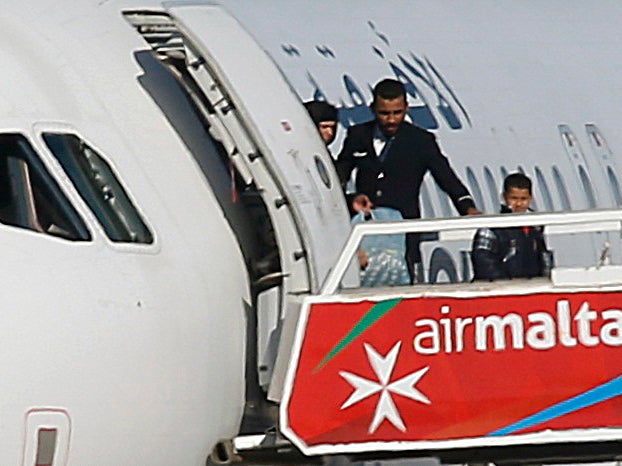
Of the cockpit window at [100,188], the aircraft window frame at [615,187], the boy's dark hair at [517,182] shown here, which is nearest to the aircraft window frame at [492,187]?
the boy's dark hair at [517,182]

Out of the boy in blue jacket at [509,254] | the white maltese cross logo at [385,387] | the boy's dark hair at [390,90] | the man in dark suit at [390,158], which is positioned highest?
the boy's dark hair at [390,90]

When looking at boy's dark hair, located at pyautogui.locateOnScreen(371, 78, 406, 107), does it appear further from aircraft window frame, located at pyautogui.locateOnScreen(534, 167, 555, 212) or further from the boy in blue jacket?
aircraft window frame, located at pyautogui.locateOnScreen(534, 167, 555, 212)

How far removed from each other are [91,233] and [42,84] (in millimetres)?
823

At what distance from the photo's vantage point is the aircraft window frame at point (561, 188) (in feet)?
44.8

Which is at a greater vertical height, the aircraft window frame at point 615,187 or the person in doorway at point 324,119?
the person in doorway at point 324,119

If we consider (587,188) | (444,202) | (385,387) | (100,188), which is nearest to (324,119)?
(444,202)

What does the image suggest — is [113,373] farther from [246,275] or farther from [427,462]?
[427,462]

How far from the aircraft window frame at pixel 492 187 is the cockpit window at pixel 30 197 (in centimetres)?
386

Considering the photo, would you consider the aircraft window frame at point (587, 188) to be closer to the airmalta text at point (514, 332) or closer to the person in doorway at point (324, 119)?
the person in doorway at point (324, 119)

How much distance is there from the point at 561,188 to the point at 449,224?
4.14 m

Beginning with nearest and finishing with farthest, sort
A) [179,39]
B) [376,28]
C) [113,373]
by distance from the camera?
[113,373] → [179,39] → [376,28]

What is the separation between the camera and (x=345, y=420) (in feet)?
30.8

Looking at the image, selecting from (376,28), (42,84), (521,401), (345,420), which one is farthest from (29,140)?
(376,28)

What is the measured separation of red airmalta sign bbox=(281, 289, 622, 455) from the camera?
937 centimetres
